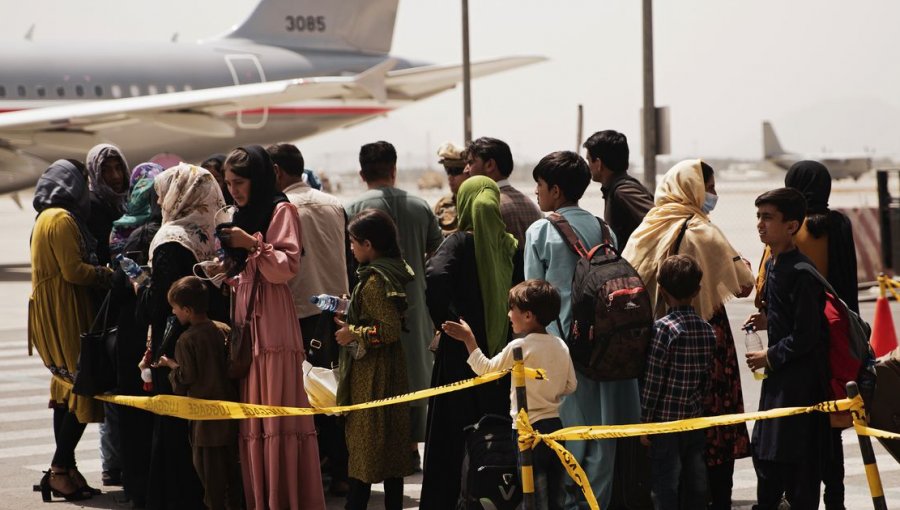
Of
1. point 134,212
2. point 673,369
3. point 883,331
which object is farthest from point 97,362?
point 883,331

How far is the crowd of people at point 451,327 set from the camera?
599 cm

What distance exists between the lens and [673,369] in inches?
235

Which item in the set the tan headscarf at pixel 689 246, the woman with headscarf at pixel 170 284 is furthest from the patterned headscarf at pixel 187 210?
the tan headscarf at pixel 689 246

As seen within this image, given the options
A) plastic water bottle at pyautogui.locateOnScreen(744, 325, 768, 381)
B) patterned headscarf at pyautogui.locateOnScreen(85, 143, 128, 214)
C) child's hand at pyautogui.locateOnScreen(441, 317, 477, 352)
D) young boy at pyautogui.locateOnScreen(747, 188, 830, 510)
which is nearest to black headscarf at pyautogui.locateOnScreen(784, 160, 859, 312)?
young boy at pyautogui.locateOnScreen(747, 188, 830, 510)

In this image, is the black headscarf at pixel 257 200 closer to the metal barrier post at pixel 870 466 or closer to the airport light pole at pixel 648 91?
the metal barrier post at pixel 870 466

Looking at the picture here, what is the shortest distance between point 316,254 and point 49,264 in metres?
1.53

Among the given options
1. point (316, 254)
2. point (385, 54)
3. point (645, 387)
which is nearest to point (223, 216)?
point (316, 254)

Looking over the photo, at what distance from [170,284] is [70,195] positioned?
3.87 ft

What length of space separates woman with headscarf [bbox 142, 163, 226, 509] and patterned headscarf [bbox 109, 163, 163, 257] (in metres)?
0.31

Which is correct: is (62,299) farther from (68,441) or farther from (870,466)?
(870,466)

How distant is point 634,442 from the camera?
6094 millimetres

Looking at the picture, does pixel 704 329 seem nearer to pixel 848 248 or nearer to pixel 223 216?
pixel 848 248

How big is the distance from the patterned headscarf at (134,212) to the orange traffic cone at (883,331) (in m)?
7.64

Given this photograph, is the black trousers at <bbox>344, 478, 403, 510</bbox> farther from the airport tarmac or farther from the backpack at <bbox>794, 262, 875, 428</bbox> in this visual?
the backpack at <bbox>794, 262, 875, 428</bbox>
